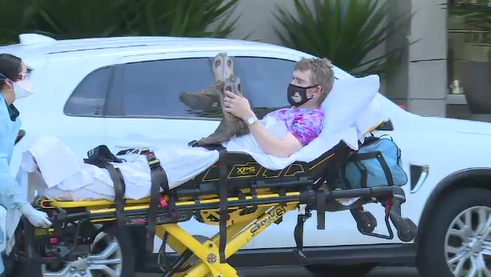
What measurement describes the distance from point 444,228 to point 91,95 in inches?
99.3

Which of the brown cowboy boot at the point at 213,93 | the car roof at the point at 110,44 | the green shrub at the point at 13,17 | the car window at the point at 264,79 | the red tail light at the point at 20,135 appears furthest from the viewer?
the green shrub at the point at 13,17

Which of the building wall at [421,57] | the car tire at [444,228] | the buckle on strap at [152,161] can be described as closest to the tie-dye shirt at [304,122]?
the buckle on strap at [152,161]

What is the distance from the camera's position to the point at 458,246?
6.04 meters

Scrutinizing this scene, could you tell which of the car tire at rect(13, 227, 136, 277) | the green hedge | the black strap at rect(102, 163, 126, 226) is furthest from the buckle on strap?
the green hedge

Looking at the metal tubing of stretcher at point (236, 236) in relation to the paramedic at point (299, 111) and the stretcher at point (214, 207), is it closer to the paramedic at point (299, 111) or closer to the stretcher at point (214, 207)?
the stretcher at point (214, 207)

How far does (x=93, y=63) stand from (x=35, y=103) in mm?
465

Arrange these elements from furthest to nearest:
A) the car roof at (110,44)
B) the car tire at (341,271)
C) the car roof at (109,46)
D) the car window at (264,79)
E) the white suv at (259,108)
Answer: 1. the car tire at (341,271)
2. the car window at (264,79)
3. the car roof at (110,44)
4. the car roof at (109,46)
5. the white suv at (259,108)

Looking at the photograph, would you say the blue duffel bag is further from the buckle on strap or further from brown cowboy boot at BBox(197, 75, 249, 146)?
the buckle on strap

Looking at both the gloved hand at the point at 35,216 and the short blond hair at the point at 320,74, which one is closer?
the gloved hand at the point at 35,216

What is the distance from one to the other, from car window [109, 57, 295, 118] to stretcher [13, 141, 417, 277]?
47.1 inches

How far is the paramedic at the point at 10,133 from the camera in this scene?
3.96 metres

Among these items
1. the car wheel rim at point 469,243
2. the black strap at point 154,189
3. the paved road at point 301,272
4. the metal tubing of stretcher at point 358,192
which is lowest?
the paved road at point 301,272

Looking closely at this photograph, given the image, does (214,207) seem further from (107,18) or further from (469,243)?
(107,18)

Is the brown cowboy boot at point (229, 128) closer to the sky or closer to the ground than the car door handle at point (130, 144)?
closer to the sky
